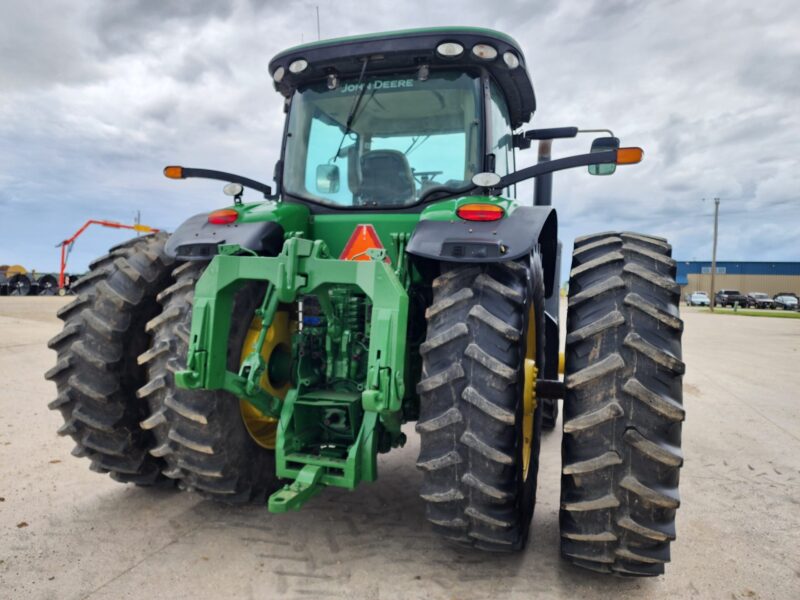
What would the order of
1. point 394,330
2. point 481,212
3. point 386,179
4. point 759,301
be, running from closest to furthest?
1. point 394,330
2. point 481,212
3. point 386,179
4. point 759,301

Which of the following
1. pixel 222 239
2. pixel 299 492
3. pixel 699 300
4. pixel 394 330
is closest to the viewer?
pixel 394 330

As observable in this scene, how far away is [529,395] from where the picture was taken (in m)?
2.70

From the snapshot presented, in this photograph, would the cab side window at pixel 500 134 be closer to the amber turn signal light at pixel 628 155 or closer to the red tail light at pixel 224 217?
the amber turn signal light at pixel 628 155

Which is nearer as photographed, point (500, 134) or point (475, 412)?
point (475, 412)

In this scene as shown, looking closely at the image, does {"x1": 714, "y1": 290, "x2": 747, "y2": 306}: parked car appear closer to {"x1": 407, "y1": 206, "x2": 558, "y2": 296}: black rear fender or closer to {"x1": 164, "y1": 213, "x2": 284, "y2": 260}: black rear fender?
{"x1": 407, "y1": 206, "x2": 558, "y2": 296}: black rear fender

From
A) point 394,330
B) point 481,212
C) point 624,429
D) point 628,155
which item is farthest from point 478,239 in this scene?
point 624,429

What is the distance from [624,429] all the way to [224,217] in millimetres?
2311

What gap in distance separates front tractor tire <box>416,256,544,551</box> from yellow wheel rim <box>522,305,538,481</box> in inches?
5.8

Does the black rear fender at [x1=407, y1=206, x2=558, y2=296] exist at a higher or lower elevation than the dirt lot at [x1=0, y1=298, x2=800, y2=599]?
higher

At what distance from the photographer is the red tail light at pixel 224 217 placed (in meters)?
3.17

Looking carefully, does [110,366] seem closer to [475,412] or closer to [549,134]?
[475,412]

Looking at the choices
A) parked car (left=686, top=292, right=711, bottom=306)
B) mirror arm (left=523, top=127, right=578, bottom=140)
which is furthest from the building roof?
mirror arm (left=523, top=127, right=578, bottom=140)

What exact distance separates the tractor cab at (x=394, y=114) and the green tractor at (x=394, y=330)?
0.04 feet

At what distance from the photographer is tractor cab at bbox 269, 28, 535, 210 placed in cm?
321
